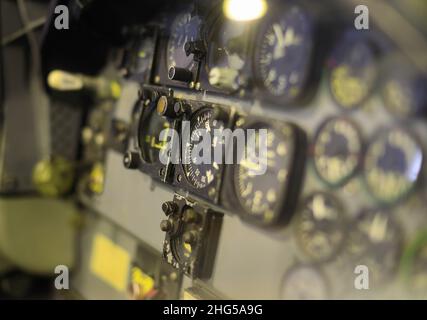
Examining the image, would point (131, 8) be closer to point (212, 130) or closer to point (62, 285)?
point (212, 130)

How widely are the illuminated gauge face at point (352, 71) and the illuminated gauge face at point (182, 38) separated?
34cm

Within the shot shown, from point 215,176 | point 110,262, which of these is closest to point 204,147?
point 215,176

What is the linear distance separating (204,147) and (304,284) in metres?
0.39

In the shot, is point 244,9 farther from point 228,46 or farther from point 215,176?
point 215,176

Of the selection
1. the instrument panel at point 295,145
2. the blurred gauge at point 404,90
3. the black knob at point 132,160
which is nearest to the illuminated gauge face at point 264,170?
the instrument panel at point 295,145

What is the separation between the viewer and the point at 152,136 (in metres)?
1.16

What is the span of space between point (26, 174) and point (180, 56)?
122cm

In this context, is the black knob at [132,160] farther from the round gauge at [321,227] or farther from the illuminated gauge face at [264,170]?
the round gauge at [321,227]

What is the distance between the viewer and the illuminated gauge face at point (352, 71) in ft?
2.49

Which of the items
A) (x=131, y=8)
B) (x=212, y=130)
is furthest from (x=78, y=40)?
(x=212, y=130)

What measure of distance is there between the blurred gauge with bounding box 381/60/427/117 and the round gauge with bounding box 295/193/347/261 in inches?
9.2

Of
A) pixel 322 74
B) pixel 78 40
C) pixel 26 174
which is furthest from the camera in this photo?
pixel 26 174

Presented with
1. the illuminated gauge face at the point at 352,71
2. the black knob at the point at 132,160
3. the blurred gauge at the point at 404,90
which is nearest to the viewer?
the blurred gauge at the point at 404,90

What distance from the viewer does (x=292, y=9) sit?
956mm
